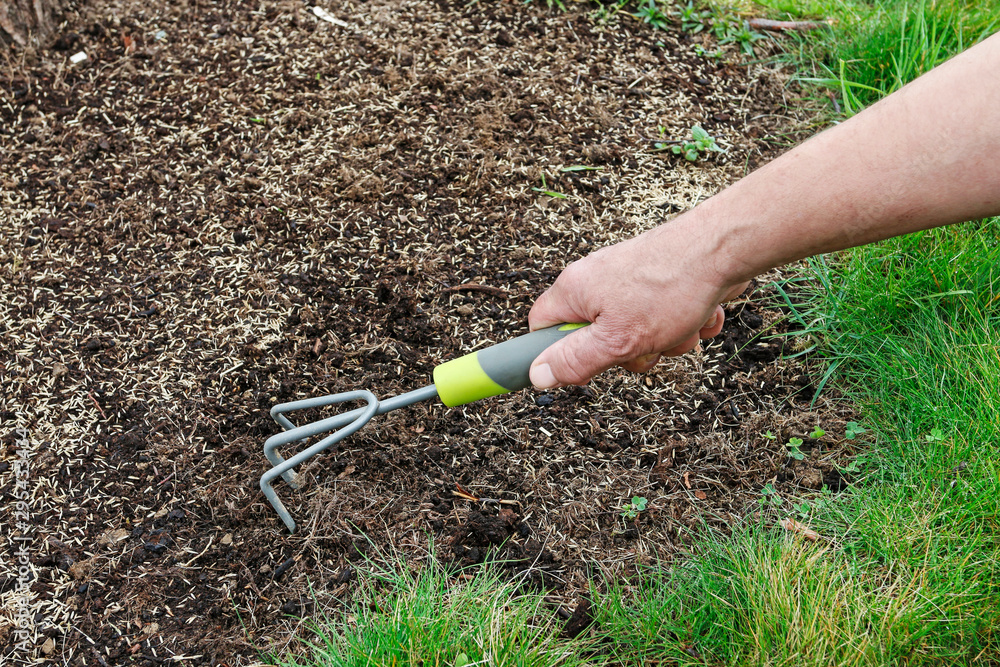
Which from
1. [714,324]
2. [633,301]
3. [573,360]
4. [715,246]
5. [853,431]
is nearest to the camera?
[715,246]

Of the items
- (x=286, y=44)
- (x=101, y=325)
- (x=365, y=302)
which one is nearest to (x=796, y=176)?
(x=365, y=302)

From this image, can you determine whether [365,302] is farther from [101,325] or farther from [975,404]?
[975,404]

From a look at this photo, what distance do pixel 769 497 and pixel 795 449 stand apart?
0.61 feet

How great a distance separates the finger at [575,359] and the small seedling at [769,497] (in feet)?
2.26

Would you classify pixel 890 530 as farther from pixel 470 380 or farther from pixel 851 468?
pixel 470 380

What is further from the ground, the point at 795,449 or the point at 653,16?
the point at 653,16

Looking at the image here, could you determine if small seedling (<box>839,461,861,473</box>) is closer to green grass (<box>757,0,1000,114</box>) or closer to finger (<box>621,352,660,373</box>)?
finger (<box>621,352,660,373</box>)

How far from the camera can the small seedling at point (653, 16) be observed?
3365 mm

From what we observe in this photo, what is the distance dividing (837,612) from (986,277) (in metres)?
1.25

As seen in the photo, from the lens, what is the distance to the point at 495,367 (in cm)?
178

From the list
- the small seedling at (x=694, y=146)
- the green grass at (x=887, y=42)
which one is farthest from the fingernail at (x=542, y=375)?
the green grass at (x=887, y=42)

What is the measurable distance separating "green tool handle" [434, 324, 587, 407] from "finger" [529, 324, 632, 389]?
31 millimetres

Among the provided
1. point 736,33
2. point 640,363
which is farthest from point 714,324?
point 736,33

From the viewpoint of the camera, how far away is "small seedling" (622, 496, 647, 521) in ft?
6.86
